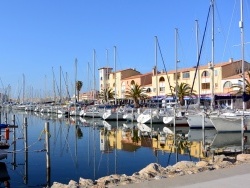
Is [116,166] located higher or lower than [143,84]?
lower

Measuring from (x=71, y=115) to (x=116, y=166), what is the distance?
2113 inches

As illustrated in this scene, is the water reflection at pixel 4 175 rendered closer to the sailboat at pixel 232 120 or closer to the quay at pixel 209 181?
the quay at pixel 209 181

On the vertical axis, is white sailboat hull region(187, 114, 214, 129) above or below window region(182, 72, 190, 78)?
below

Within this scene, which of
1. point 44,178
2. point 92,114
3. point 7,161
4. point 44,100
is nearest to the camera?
point 44,178

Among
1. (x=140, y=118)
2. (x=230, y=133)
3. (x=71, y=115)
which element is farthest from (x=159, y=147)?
(x=71, y=115)

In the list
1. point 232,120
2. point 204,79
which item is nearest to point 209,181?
point 232,120

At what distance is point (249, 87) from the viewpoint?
156 feet

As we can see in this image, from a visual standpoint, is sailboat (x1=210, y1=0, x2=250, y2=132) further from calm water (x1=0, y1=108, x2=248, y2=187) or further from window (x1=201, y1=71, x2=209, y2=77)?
window (x1=201, y1=71, x2=209, y2=77)

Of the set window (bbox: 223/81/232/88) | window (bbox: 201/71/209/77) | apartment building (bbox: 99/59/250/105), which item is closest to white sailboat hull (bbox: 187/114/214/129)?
apartment building (bbox: 99/59/250/105)

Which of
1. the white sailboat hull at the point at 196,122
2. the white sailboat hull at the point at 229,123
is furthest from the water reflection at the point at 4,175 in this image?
the white sailboat hull at the point at 196,122

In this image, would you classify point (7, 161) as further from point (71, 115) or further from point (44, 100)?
point (44, 100)

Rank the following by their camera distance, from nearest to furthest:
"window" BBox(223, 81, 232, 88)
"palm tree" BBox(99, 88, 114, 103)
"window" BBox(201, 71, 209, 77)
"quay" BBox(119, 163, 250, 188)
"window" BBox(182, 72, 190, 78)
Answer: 1. "quay" BBox(119, 163, 250, 188)
2. "window" BBox(223, 81, 232, 88)
3. "window" BBox(201, 71, 209, 77)
4. "window" BBox(182, 72, 190, 78)
5. "palm tree" BBox(99, 88, 114, 103)

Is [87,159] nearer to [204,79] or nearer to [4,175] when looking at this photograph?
[4,175]

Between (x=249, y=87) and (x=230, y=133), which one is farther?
(x=249, y=87)
